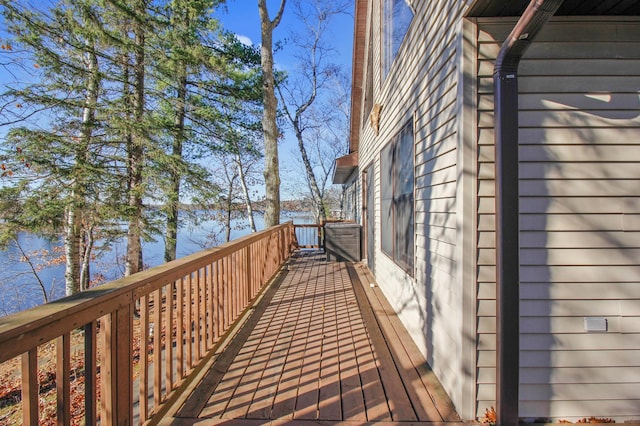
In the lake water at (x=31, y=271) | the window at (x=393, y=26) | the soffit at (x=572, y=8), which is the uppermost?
the window at (x=393, y=26)

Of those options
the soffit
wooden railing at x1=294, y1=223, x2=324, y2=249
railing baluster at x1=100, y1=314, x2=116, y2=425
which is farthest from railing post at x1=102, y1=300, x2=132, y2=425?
wooden railing at x1=294, y1=223, x2=324, y2=249

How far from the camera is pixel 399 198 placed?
3654mm

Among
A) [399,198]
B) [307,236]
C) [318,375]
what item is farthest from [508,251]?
[307,236]

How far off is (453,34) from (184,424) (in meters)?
2.98

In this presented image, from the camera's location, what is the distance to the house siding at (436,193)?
79.8 inches

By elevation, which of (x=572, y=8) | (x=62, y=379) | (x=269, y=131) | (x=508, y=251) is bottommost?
(x=62, y=379)

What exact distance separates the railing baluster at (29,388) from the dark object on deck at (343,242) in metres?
6.02

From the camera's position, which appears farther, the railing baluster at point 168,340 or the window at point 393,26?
the window at point 393,26

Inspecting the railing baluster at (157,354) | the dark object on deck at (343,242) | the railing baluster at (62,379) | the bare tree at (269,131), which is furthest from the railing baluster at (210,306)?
the bare tree at (269,131)

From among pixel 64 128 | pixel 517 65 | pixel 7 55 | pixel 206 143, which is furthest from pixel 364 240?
pixel 7 55

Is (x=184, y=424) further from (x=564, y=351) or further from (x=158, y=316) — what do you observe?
(x=564, y=351)

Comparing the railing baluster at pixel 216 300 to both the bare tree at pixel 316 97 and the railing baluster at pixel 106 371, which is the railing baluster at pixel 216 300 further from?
the bare tree at pixel 316 97

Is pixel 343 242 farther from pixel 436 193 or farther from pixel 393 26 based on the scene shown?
pixel 436 193

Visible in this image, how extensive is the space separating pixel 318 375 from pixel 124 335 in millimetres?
1415
